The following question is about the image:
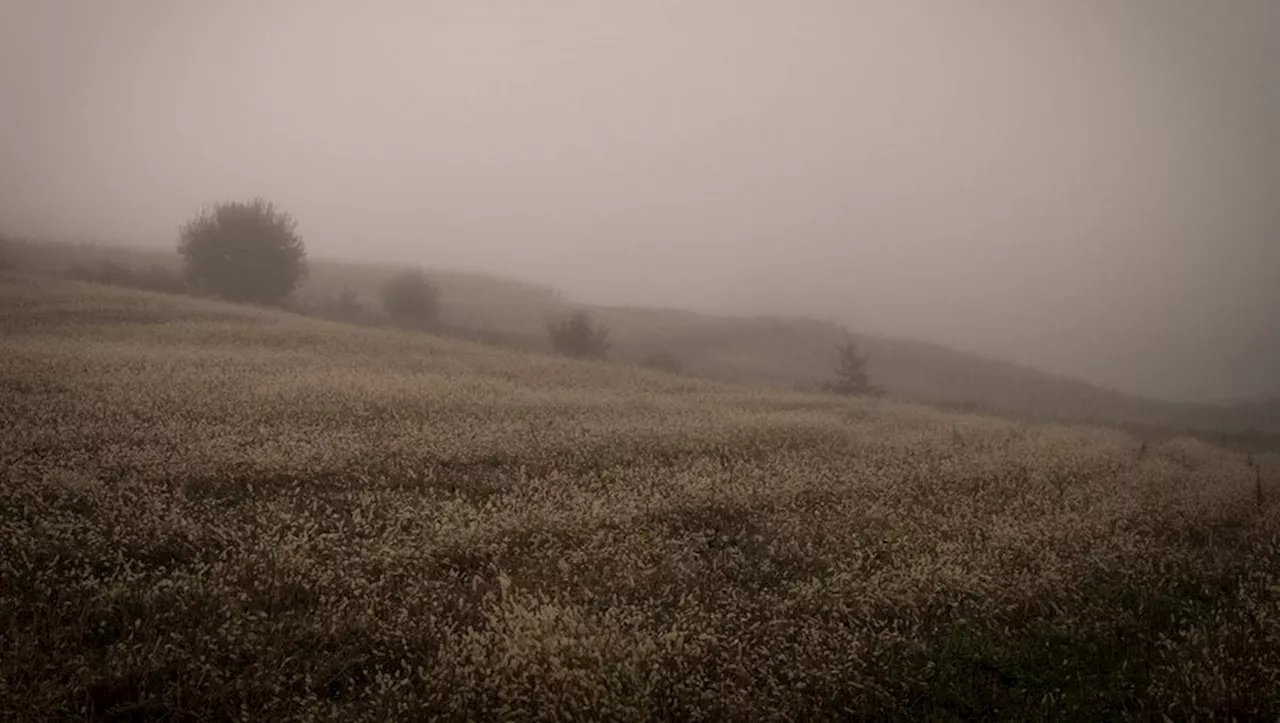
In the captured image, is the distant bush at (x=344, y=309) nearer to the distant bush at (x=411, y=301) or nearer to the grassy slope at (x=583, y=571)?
the distant bush at (x=411, y=301)

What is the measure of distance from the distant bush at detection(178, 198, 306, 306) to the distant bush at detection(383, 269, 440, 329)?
25.9 feet

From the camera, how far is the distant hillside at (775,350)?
5516 centimetres

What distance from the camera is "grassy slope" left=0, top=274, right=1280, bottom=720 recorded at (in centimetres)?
533

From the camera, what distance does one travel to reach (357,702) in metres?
5.17

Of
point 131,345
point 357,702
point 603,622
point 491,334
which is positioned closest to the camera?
point 357,702

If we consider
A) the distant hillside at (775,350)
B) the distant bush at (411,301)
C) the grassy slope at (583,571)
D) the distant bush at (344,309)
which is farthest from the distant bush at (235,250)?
the grassy slope at (583,571)

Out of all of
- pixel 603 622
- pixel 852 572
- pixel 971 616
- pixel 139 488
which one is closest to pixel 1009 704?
pixel 971 616

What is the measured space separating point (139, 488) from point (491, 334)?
1532 inches

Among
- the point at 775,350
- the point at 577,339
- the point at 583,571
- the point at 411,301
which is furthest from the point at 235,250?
the point at 583,571

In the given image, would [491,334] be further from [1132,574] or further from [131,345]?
[1132,574]

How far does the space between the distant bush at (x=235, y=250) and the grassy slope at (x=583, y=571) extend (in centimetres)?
3491

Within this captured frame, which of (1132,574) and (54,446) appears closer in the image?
(1132,574)

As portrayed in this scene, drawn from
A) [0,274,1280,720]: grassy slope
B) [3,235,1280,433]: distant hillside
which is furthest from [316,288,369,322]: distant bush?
[0,274,1280,720]: grassy slope

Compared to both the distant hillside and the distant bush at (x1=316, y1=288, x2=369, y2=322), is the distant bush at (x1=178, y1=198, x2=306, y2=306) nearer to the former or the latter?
the distant bush at (x1=316, y1=288, x2=369, y2=322)
